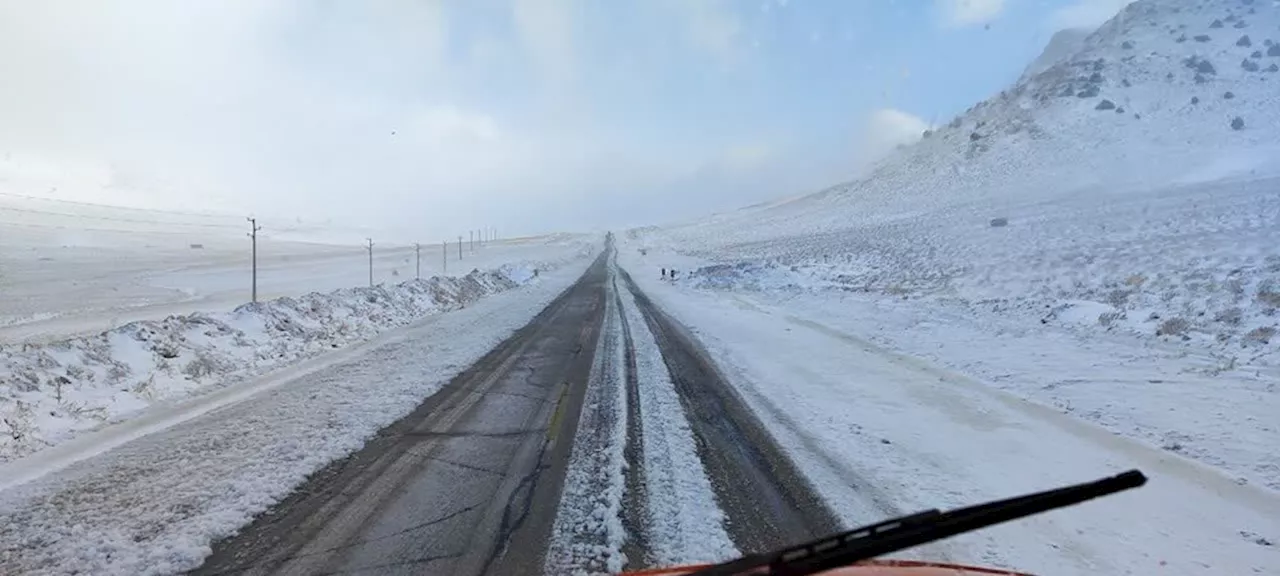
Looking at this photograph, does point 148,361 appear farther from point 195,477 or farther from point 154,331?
point 195,477

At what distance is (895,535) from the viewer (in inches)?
75.0

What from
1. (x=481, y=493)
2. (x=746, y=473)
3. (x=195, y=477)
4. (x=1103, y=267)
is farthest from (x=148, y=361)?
(x=1103, y=267)

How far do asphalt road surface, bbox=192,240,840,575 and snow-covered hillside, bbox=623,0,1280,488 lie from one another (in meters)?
3.93

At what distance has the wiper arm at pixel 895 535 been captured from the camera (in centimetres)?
179

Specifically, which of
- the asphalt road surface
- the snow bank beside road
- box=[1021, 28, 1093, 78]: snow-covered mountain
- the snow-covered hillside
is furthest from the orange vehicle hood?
box=[1021, 28, 1093, 78]: snow-covered mountain

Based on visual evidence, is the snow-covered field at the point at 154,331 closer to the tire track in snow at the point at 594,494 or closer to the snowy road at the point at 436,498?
the snowy road at the point at 436,498

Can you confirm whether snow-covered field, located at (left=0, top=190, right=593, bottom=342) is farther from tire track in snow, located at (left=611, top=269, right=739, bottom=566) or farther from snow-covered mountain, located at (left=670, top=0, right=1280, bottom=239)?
snow-covered mountain, located at (left=670, top=0, right=1280, bottom=239)

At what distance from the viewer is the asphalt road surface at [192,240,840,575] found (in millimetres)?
3742

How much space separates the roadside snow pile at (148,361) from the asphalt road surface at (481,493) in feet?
10.8

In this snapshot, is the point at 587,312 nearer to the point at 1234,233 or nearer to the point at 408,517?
the point at 408,517

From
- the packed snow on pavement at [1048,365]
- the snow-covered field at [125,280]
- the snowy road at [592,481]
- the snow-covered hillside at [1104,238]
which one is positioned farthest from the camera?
the snow-covered field at [125,280]

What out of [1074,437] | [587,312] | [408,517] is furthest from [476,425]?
[587,312]

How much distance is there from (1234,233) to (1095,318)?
45.8 ft

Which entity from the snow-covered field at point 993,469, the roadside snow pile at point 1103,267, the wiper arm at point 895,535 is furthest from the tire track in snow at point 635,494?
the roadside snow pile at point 1103,267
